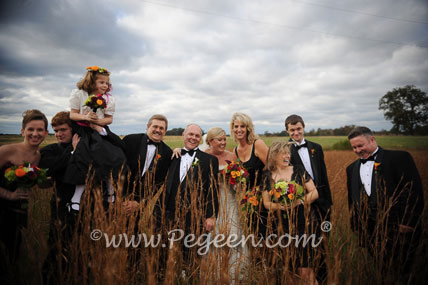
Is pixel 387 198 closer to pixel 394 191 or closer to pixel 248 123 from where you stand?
pixel 394 191

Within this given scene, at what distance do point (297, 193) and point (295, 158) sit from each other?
1377 mm

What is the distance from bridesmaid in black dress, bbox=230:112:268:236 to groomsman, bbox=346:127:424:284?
153cm

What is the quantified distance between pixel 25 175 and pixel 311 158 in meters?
4.37

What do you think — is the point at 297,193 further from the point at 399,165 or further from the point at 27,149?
the point at 27,149

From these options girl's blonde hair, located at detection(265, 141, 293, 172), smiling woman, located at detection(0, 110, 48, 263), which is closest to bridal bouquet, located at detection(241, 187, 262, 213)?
girl's blonde hair, located at detection(265, 141, 293, 172)

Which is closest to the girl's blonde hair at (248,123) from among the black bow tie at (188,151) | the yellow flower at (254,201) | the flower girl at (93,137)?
the black bow tie at (188,151)

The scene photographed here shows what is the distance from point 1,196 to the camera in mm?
2547

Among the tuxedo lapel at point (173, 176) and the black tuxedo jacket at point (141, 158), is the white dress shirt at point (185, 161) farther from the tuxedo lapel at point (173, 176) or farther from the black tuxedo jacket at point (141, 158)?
the black tuxedo jacket at point (141, 158)

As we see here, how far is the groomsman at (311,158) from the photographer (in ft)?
12.5

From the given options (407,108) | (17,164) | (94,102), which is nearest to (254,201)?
(94,102)

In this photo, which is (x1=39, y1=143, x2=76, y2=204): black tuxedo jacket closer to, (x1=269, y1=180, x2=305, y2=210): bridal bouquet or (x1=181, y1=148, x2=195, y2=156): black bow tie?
(x1=181, y1=148, x2=195, y2=156): black bow tie

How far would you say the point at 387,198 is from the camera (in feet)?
10.2

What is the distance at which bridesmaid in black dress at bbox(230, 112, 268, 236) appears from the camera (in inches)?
163

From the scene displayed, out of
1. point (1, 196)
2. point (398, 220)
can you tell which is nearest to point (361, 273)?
point (398, 220)
